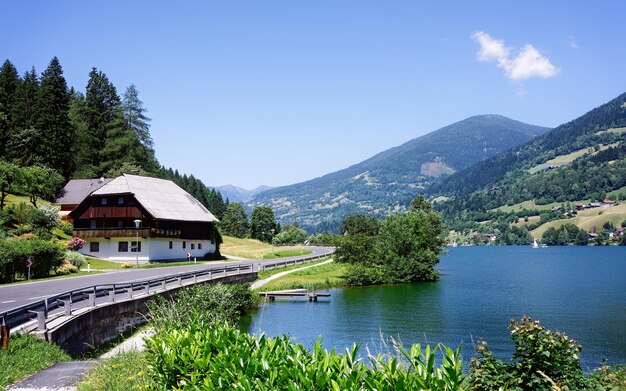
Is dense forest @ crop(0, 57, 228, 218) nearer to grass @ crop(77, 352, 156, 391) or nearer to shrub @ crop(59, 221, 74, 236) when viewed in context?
shrub @ crop(59, 221, 74, 236)

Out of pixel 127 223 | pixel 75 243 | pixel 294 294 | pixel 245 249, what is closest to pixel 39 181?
pixel 75 243

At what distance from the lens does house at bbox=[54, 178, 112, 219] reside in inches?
2946

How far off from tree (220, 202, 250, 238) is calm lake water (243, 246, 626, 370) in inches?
3109

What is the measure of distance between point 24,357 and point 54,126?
72871 millimetres

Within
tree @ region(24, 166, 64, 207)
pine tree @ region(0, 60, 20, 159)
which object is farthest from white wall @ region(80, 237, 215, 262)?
pine tree @ region(0, 60, 20, 159)

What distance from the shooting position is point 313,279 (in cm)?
6016

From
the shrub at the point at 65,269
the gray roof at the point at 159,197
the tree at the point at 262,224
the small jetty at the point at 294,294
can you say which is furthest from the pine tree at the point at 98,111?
the tree at the point at 262,224

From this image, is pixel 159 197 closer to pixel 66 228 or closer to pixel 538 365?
pixel 66 228

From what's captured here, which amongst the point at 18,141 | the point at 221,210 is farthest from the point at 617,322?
the point at 221,210

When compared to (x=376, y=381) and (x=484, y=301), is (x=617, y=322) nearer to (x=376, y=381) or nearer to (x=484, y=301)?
(x=484, y=301)

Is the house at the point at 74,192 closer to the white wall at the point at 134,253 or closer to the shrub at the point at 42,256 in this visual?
the white wall at the point at 134,253

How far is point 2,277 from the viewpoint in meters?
34.9

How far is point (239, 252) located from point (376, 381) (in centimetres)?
8396

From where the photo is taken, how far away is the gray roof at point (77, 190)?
246 feet
